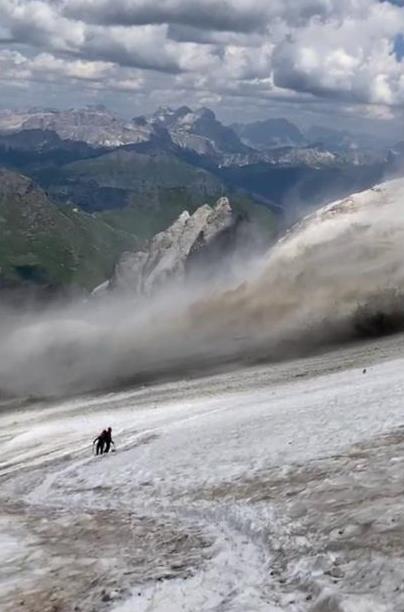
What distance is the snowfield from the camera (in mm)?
16500

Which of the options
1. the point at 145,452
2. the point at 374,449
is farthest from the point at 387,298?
the point at 374,449

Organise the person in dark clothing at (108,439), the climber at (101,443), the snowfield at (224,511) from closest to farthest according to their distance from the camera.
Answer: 1. the snowfield at (224,511)
2. the person in dark clothing at (108,439)
3. the climber at (101,443)

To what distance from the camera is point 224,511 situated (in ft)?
74.9

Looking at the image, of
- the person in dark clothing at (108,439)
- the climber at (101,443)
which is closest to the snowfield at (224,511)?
the person in dark clothing at (108,439)

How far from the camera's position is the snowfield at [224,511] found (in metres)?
16.5

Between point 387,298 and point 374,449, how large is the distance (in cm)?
4859

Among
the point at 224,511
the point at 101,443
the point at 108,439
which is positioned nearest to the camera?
the point at 224,511

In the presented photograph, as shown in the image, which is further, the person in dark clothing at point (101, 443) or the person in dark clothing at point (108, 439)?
the person in dark clothing at point (101, 443)

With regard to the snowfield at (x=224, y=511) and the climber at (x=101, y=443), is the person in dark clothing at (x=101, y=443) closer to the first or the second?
the climber at (x=101, y=443)

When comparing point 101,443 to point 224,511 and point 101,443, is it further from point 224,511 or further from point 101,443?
point 224,511

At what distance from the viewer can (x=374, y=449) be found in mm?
25516

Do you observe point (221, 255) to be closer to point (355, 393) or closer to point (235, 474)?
point (355, 393)

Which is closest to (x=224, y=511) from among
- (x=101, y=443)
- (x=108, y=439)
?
(x=108, y=439)

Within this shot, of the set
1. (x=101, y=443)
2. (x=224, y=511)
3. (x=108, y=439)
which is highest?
(x=108, y=439)
